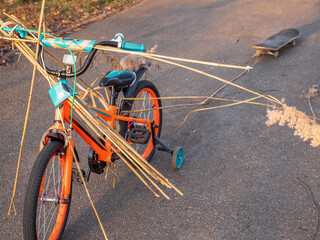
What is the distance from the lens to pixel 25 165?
142 inches

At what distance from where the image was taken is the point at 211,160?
3594mm

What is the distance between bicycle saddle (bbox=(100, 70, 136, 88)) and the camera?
9.52 ft

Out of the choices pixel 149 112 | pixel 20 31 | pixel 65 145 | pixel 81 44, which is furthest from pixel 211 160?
pixel 20 31

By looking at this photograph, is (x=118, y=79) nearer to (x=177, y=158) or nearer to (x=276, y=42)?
(x=177, y=158)

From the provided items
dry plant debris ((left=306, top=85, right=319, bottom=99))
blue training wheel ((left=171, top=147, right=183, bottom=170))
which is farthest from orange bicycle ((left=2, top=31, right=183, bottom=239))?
dry plant debris ((left=306, top=85, right=319, bottom=99))

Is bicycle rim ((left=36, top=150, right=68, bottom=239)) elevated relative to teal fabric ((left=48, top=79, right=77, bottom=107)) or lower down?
lower down

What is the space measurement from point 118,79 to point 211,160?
1357 millimetres

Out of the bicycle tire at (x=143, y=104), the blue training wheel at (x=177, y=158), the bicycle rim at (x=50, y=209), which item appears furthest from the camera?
the blue training wheel at (x=177, y=158)

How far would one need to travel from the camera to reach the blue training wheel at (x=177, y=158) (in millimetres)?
3318

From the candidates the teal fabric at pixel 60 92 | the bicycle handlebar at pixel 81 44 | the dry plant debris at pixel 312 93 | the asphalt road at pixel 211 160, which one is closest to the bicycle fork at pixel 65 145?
the teal fabric at pixel 60 92

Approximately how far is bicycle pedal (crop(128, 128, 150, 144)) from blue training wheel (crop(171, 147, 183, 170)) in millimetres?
413

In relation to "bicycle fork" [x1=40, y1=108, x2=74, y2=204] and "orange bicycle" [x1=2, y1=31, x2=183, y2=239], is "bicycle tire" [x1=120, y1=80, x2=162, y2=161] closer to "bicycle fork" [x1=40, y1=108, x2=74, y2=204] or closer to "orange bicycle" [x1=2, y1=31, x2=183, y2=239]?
"orange bicycle" [x1=2, y1=31, x2=183, y2=239]

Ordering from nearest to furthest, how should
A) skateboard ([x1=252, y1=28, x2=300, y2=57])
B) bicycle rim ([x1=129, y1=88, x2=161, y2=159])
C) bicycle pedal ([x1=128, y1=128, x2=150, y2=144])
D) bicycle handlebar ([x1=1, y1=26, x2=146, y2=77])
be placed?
1. bicycle handlebar ([x1=1, y1=26, x2=146, y2=77])
2. bicycle pedal ([x1=128, y1=128, x2=150, y2=144])
3. bicycle rim ([x1=129, y1=88, x2=161, y2=159])
4. skateboard ([x1=252, y1=28, x2=300, y2=57])

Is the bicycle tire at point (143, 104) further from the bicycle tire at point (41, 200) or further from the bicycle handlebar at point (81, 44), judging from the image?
the bicycle handlebar at point (81, 44)
